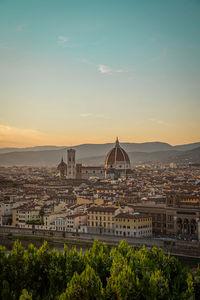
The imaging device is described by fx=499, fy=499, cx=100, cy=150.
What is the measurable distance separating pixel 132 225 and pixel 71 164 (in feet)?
259

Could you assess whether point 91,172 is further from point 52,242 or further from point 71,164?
point 52,242

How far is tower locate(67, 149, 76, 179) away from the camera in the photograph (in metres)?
119

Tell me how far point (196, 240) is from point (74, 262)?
20.3 m

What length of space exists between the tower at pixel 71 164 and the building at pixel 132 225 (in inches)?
3003

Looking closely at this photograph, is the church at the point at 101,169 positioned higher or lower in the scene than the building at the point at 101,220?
higher

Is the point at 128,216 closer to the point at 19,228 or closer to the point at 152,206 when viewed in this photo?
the point at 152,206

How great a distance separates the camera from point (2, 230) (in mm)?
48281

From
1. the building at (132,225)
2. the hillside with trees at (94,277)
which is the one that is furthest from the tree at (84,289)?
the building at (132,225)

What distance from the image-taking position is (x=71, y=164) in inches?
4717

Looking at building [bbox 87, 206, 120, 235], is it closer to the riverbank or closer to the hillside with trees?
the riverbank

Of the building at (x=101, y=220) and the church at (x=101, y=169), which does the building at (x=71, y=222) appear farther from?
the church at (x=101, y=169)

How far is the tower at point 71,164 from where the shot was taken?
119 m

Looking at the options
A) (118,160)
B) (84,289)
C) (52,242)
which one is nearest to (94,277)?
(84,289)

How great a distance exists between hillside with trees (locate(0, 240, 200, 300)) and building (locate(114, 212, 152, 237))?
1879 cm
